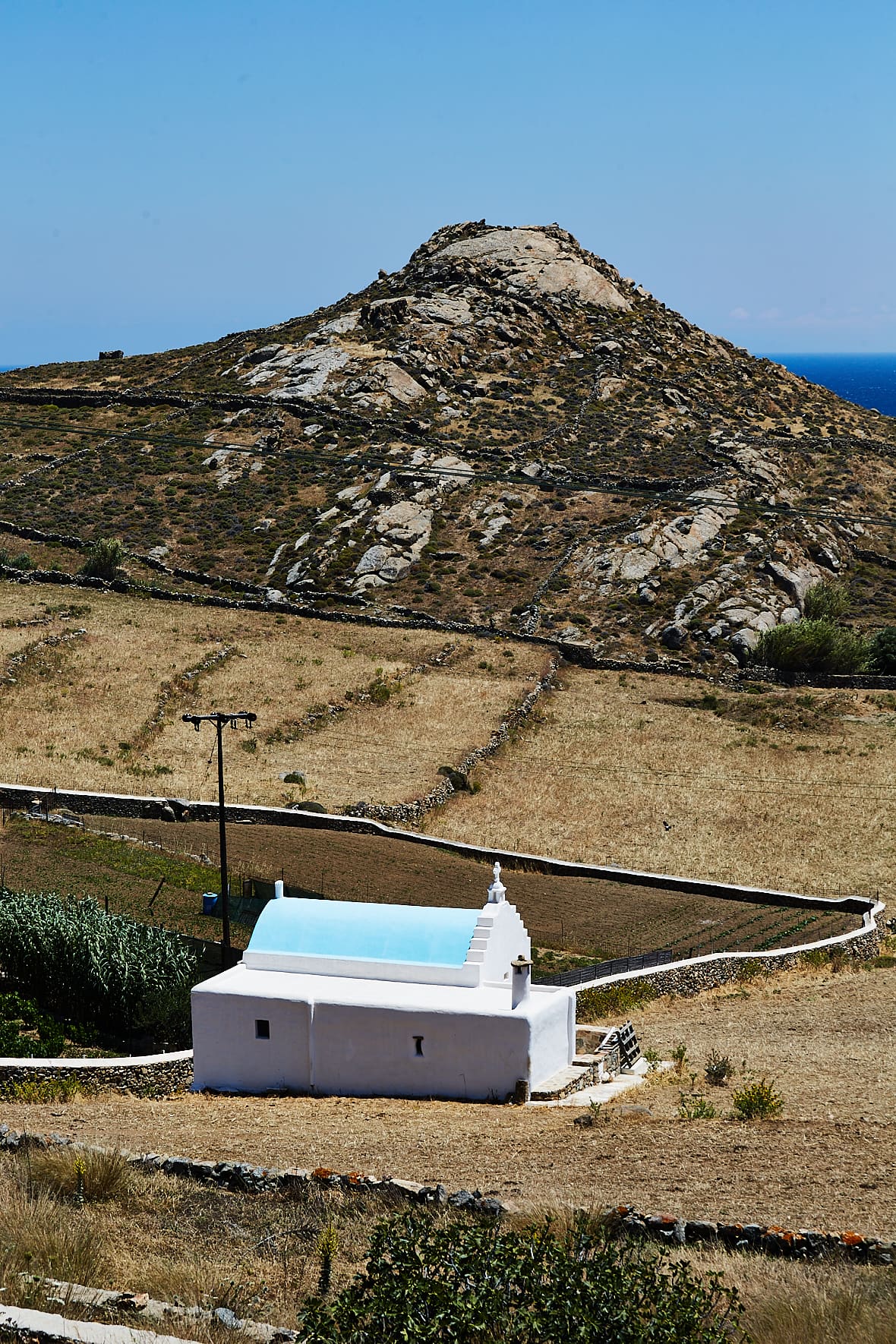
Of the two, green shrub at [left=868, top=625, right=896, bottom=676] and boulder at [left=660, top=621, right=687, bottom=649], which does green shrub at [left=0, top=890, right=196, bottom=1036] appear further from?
green shrub at [left=868, top=625, right=896, bottom=676]

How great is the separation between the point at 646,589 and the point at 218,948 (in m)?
47.8

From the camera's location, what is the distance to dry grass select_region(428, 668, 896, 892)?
4594 cm

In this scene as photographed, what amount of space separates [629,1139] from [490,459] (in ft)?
239

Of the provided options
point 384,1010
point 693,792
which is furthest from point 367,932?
point 693,792

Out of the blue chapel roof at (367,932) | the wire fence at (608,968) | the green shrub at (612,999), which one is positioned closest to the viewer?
the blue chapel roof at (367,932)

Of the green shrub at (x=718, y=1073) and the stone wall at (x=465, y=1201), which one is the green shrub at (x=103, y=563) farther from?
the stone wall at (x=465, y=1201)

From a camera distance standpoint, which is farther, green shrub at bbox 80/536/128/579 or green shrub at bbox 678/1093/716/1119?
green shrub at bbox 80/536/128/579

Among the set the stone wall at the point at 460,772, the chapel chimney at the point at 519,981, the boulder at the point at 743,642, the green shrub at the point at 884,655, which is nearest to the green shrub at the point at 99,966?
the chapel chimney at the point at 519,981

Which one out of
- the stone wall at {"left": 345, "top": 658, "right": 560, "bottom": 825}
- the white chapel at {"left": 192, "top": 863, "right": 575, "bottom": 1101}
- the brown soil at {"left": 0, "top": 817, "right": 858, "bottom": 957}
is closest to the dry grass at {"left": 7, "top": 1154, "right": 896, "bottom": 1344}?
the white chapel at {"left": 192, "top": 863, "right": 575, "bottom": 1101}

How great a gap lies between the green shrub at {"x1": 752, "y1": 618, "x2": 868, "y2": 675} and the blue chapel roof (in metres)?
44.1

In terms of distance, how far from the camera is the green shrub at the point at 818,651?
6725cm

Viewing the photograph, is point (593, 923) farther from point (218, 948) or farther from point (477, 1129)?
point (477, 1129)

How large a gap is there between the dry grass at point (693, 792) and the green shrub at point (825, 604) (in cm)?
998

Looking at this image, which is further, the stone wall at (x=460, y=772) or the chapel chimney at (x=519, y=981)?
the stone wall at (x=460, y=772)
